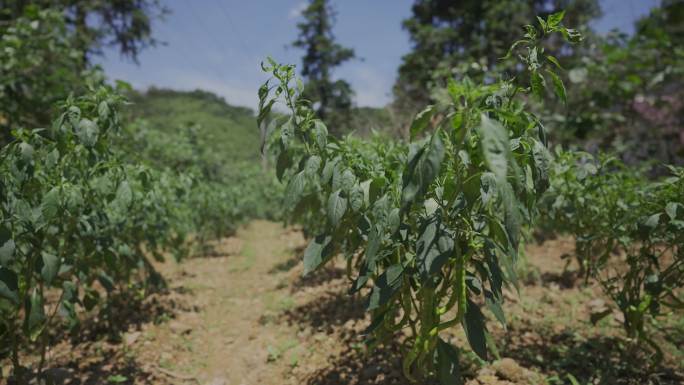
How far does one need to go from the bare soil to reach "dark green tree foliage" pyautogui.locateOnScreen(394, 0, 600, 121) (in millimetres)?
7021

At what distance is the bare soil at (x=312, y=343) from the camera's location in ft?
7.81

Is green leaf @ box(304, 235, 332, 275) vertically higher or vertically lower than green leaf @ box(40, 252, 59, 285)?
higher

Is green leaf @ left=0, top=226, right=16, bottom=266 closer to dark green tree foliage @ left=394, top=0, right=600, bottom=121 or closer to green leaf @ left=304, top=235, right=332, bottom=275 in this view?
green leaf @ left=304, top=235, right=332, bottom=275

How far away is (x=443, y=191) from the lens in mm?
1463

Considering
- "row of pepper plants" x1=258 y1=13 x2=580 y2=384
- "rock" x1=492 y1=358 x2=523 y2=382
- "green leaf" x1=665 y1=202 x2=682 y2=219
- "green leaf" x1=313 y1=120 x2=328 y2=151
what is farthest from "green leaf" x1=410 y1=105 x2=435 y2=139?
"rock" x1=492 y1=358 x2=523 y2=382

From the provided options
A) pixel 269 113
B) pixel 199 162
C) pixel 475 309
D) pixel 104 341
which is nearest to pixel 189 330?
pixel 104 341

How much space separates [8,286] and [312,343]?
213 cm

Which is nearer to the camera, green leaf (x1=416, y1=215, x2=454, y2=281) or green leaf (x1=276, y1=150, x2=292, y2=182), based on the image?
green leaf (x1=416, y1=215, x2=454, y2=281)

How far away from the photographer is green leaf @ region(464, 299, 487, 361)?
1.36 meters

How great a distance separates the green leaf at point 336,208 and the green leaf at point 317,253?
233mm

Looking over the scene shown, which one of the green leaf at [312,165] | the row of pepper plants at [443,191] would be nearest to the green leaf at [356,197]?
the row of pepper plants at [443,191]

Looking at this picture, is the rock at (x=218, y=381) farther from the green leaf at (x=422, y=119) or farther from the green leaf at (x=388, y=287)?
the green leaf at (x=422, y=119)

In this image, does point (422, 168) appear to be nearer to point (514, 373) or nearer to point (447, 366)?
point (447, 366)

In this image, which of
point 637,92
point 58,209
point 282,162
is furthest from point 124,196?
point 637,92
